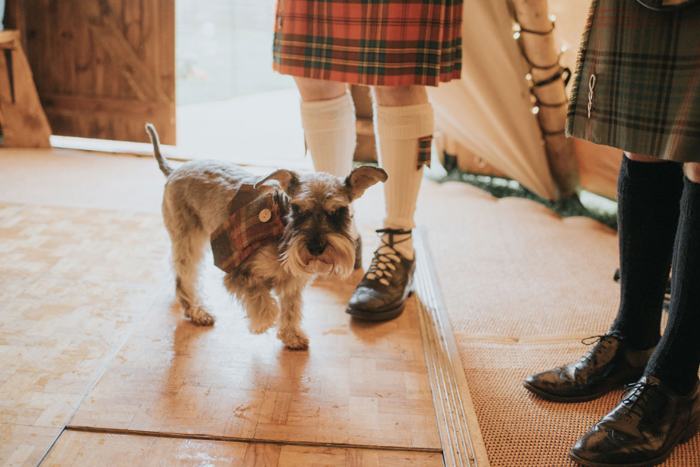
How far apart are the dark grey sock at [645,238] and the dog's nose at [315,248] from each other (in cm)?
76

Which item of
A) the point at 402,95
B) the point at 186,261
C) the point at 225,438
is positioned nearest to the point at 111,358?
the point at 186,261

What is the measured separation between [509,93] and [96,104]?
2.83 metres

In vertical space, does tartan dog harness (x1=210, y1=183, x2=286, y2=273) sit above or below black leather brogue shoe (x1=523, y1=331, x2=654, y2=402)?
above

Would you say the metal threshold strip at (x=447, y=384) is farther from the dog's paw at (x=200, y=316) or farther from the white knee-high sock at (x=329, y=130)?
the dog's paw at (x=200, y=316)

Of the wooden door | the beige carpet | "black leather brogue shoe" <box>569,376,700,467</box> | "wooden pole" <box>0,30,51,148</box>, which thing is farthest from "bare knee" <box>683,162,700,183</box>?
"wooden pole" <box>0,30,51,148</box>

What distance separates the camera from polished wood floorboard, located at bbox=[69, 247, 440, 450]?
1.25 m

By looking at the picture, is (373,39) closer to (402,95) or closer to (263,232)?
(402,95)

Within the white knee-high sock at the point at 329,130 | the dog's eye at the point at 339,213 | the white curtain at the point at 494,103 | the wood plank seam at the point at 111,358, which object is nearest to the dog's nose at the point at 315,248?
the dog's eye at the point at 339,213

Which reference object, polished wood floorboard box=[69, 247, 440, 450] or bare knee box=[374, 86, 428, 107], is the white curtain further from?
polished wood floorboard box=[69, 247, 440, 450]

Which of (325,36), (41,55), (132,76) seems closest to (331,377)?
(325,36)

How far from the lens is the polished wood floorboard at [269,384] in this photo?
1.25 metres

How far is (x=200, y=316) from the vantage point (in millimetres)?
1686

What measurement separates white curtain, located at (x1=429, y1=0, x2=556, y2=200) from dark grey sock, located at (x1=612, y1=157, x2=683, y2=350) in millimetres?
1544

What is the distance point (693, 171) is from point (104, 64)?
3.73 meters
